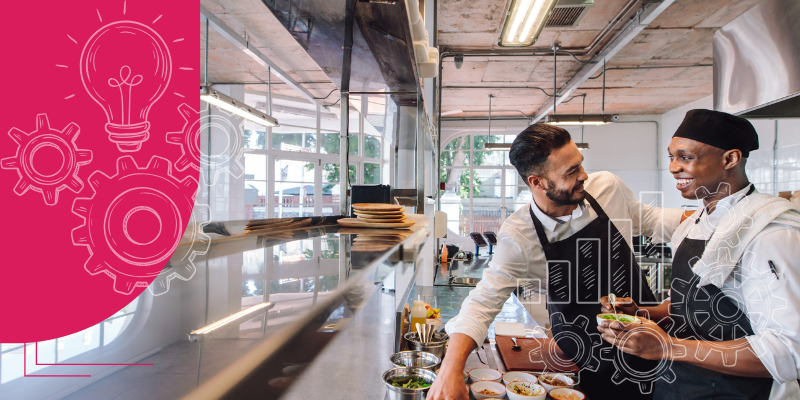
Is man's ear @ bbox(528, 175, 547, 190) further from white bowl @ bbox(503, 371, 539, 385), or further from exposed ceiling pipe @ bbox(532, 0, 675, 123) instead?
exposed ceiling pipe @ bbox(532, 0, 675, 123)

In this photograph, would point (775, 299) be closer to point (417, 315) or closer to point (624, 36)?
point (417, 315)

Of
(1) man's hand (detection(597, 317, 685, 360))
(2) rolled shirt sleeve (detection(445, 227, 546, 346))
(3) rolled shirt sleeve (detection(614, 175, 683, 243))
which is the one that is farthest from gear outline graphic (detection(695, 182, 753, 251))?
(2) rolled shirt sleeve (detection(445, 227, 546, 346))

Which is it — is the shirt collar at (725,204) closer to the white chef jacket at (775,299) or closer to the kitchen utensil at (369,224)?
the white chef jacket at (775,299)

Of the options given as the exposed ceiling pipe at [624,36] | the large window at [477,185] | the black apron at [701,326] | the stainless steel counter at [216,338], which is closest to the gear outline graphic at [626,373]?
the black apron at [701,326]

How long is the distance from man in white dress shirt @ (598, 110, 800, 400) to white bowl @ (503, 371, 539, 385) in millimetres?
496

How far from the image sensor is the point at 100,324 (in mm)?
275

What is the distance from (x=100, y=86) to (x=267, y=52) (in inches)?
227

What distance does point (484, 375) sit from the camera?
1876 millimetres

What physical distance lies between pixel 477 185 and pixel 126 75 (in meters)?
10.3

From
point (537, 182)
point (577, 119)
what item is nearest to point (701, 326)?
point (537, 182)

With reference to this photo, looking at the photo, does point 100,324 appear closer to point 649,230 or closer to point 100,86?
point 100,86

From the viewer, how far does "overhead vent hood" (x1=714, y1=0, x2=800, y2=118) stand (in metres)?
1.91

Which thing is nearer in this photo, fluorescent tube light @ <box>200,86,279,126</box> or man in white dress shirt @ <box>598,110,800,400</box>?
man in white dress shirt @ <box>598,110,800,400</box>

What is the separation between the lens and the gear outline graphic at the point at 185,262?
0.41 m
